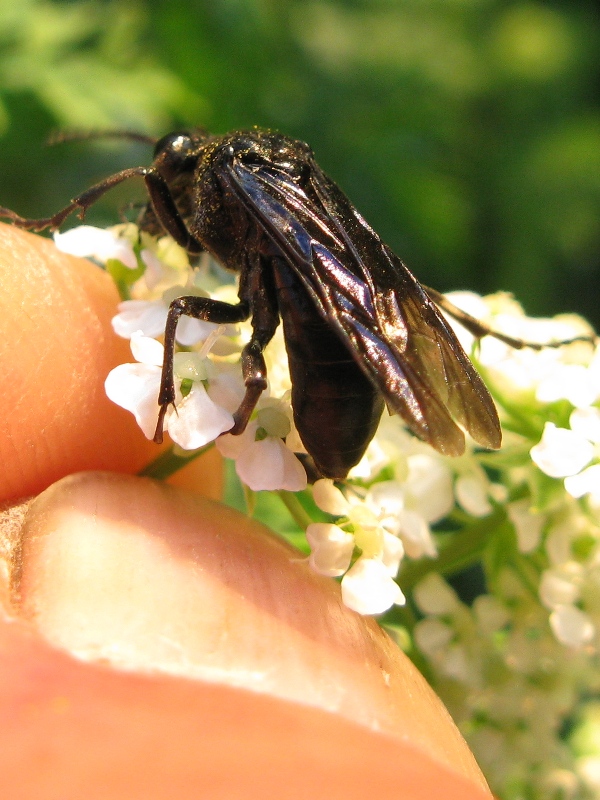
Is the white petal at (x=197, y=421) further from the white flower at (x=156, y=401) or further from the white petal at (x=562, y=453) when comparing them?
the white petal at (x=562, y=453)

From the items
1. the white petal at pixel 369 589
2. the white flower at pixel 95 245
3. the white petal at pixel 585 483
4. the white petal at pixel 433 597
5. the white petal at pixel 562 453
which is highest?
the white flower at pixel 95 245

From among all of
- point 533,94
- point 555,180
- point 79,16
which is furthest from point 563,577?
point 533,94

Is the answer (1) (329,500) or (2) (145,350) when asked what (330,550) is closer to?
(1) (329,500)

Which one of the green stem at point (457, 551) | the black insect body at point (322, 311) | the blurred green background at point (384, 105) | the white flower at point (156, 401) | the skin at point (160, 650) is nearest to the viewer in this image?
the skin at point (160, 650)

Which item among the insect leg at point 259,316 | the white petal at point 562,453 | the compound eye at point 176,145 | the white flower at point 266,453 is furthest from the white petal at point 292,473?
the compound eye at point 176,145

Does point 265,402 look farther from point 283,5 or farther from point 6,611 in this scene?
point 283,5

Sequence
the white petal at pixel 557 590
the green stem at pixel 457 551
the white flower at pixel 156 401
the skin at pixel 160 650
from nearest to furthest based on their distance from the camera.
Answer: the skin at pixel 160 650 < the white flower at pixel 156 401 < the white petal at pixel 557 590 < the green stem at pixel 457 551

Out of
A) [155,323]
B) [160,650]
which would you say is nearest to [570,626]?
[160,650]
